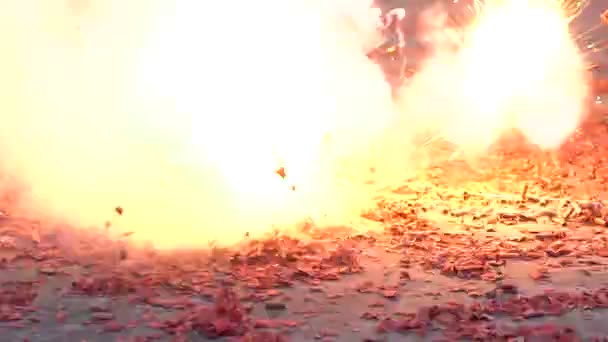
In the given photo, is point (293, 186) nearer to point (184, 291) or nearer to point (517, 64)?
point (184, 291)

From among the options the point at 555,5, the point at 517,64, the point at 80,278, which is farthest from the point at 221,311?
the point at 555,5

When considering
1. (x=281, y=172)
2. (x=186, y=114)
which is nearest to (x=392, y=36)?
(x=186, y=114)

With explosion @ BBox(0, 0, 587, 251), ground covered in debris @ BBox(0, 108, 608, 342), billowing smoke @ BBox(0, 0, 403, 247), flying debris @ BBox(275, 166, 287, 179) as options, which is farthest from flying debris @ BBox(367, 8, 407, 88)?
ground covered in debris @ BBox(0, 108, 608, 342)

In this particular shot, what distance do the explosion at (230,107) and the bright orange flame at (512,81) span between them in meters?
0.04

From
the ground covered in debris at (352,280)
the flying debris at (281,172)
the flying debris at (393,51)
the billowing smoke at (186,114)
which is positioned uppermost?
the flying debris at (393,51)

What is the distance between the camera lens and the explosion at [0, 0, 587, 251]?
1216 centimetres

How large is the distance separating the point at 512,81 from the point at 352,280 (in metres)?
8.84

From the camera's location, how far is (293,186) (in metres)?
12.5

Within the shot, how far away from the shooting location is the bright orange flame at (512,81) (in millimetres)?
16547

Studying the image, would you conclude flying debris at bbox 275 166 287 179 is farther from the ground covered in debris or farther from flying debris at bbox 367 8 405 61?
flying debris at bbox 367 8 405 61

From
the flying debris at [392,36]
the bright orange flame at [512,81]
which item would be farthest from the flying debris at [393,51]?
the bright orange flame at [512,81]

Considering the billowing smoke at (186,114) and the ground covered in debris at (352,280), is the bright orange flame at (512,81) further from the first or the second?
the ground covered in debris at (352,280)

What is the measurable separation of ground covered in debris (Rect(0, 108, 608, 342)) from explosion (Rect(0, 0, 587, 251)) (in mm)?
867

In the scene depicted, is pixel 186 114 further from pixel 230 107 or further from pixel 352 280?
pixel 352 280
